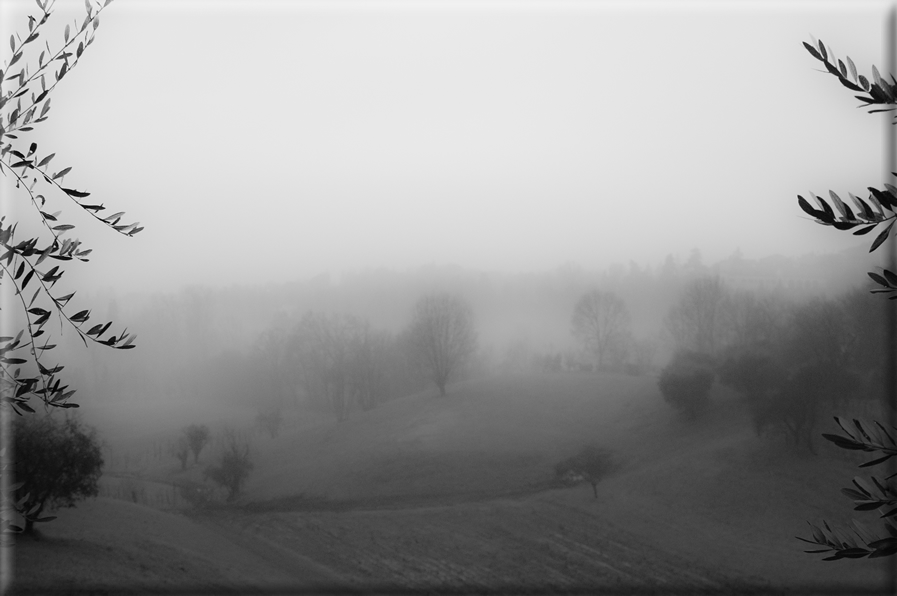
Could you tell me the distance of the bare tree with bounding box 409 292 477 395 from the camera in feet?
28.6

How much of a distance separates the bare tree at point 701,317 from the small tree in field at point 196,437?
21.1ft

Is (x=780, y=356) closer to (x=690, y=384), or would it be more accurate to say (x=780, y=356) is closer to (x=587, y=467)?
(x=690, y=384)

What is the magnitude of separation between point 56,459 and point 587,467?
19.3 ft

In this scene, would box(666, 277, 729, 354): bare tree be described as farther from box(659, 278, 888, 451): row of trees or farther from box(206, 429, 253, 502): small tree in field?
box(206, 429, 253, 502): small tree in field

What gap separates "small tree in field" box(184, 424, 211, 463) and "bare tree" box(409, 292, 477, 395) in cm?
309

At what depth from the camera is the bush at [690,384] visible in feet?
24.7

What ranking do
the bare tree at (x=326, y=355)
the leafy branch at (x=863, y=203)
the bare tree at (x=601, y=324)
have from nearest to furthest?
the leafy branch at (x=863, y=203)
the bare tree at (x=601, y=324)
the bare tree at (x=326, y=355)

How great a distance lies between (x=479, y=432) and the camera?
322 inches

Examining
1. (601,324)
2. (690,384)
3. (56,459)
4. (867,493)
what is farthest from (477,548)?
(867,493)

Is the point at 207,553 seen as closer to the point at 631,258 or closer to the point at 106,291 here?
the point at 106,291

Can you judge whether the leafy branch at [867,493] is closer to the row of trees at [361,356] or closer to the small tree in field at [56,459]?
the small tree in field at [56,459]

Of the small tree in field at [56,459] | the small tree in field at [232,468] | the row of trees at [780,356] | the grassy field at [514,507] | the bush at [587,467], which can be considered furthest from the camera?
the small tree in field at [232,468]

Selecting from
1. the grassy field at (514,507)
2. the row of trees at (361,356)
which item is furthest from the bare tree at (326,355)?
the grassy field at (514,507)

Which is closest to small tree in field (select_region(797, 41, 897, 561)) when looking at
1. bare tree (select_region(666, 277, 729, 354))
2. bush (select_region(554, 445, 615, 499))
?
bush (select_region(554, 445, 615, 499))
